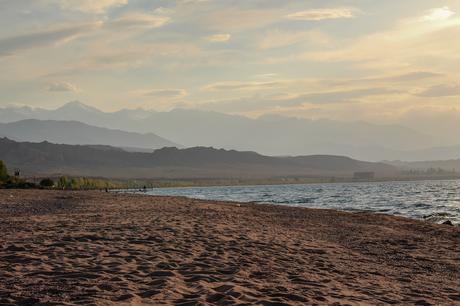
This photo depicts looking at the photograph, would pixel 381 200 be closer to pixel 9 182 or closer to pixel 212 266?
pixel 9 182

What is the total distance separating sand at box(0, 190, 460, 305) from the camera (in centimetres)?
941

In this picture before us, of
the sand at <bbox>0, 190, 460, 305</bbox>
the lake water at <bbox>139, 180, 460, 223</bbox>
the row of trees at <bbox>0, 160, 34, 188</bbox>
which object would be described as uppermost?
the row of trees at <bbox>0, 160, 34, 188</bbox>

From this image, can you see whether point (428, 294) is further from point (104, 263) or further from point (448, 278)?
point (104, 263)

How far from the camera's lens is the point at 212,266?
1201 centimetres

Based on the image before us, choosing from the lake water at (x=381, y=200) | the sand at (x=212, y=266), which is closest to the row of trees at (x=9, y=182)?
the lake water at (x=381, y=200)

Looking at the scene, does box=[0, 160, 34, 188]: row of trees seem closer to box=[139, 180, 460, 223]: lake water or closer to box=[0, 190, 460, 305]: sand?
box=[139, 180, 460, 223]: lake water

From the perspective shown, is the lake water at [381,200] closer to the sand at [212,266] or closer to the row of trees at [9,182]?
the sand at [212,266]

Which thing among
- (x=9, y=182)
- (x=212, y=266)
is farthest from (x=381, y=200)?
(x=212, y=266)

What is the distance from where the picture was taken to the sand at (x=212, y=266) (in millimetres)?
9406

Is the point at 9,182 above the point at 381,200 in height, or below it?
above

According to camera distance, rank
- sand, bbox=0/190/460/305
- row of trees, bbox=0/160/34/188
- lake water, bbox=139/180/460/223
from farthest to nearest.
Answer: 1. row of trees, bbox=0/160/34/188
2. lake water, bbox=139/180/460/223
3. sand, bbox=0/190/460/305

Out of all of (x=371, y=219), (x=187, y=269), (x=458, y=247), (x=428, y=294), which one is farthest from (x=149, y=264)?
(x=371, y=219)

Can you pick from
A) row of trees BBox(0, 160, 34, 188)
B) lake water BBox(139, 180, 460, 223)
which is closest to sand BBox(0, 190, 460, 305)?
lake water BBox(139, 180, 460, 223)

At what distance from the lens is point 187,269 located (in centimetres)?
A: 1161
